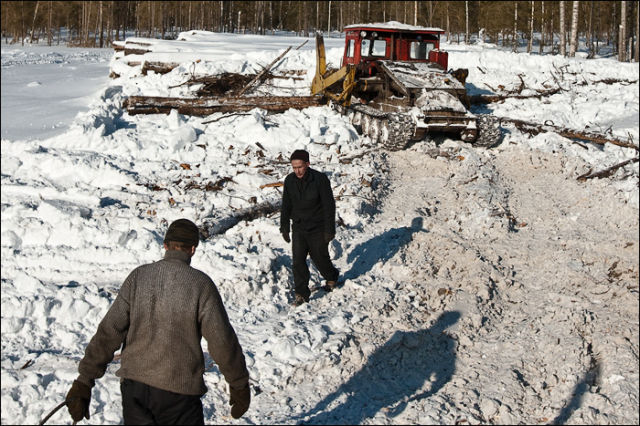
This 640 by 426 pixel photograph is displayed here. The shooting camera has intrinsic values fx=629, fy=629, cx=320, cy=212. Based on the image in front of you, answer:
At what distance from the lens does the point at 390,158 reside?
12.3m

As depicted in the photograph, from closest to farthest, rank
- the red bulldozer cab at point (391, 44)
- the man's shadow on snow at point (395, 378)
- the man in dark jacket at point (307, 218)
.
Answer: the man's shadow on snow at point (395, 378) < the man in dark jacket at point (307, 218) < the red bulldozer cab at point (391, 44)

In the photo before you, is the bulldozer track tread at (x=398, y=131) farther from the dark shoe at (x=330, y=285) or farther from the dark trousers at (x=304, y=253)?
the dark trousers at (x=304, y=253)

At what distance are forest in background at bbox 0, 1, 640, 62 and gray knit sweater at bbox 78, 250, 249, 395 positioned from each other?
43510mm

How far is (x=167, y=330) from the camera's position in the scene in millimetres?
3287

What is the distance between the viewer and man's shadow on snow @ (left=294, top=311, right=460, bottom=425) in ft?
16.4

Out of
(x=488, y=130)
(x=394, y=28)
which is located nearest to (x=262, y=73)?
(x=394, y=28)

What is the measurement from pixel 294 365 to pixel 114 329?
2.47m

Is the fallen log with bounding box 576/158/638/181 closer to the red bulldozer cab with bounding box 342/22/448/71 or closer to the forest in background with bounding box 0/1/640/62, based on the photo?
the red bulldozer cab with bounding box 342/22/448/71

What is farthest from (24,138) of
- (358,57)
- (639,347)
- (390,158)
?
(639,347)

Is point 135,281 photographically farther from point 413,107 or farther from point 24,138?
point 413,107

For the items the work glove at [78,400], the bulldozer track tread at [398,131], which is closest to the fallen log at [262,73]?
the bulldozer track tread at [398,131]

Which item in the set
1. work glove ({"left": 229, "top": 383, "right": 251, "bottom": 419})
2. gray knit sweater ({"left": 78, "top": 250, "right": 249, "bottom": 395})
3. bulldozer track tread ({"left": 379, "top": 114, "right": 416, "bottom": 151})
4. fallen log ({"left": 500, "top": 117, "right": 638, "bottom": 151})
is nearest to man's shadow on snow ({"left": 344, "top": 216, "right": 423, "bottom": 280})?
bulldozer track tread ({"left": 379, "top": 114, "right": 416, "bottom": 151})

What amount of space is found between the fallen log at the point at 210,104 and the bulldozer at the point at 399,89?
85 cm

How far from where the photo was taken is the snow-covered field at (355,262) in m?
5.32
